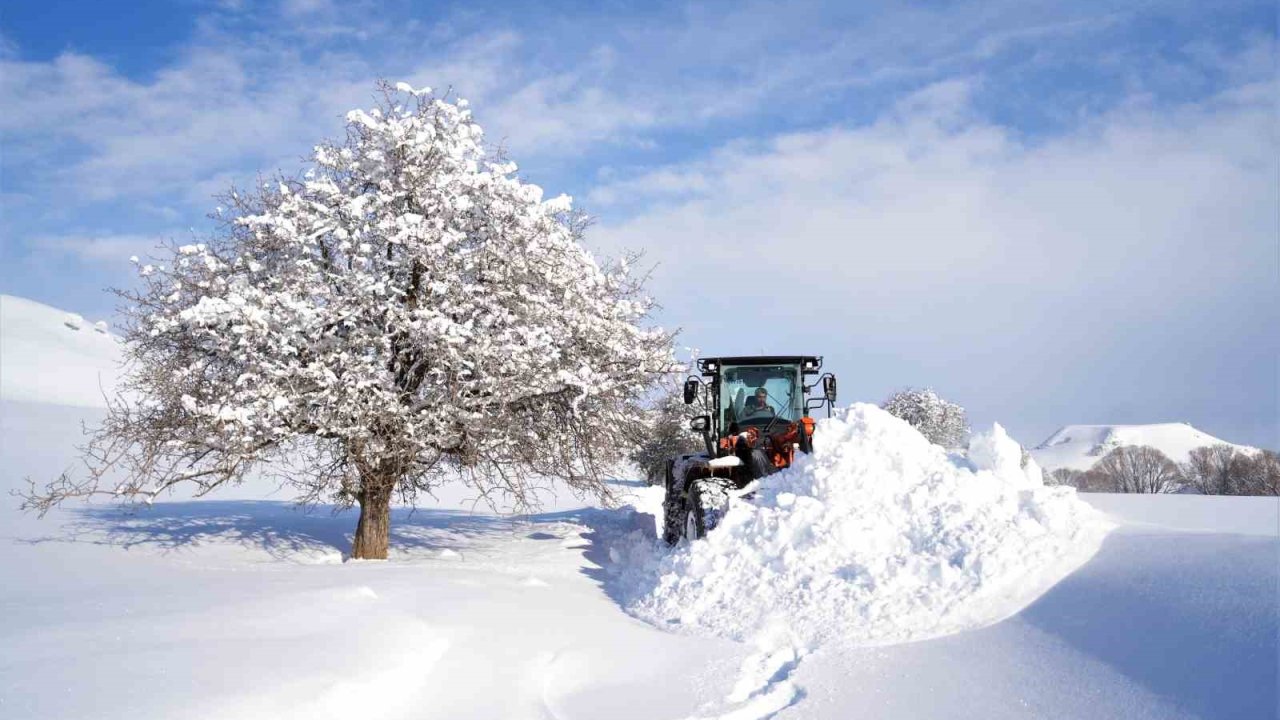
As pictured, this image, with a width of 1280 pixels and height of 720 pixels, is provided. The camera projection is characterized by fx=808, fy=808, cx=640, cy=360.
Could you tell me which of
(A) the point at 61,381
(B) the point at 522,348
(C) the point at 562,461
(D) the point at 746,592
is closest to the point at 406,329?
(B) the point at 522,348

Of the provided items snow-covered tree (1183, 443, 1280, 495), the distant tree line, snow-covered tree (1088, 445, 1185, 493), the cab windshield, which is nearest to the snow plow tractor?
the cab windshield

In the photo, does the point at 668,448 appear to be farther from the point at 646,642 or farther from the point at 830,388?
the point at 646,642

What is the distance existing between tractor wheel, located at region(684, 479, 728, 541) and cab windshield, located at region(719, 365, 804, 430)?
1.74m

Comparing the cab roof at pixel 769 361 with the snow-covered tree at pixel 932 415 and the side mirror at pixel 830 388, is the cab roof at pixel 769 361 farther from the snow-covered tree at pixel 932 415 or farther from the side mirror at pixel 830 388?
the snow-covered tree at pixel 932 415

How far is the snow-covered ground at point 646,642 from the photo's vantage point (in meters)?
4.83

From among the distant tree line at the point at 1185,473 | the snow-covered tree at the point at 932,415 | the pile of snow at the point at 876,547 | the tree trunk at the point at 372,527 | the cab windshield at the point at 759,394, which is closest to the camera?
the pile of snow at the point at 876,547

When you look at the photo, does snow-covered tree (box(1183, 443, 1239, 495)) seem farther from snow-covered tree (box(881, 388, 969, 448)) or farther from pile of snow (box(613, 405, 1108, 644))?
pile of snow (box(613, 405, 1108, 644))

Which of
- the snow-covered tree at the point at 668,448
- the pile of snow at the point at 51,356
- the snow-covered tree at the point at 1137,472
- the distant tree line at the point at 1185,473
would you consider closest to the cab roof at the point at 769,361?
the snow-covered tree at the point at 668,448

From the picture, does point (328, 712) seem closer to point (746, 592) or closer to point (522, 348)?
point (746, 592)

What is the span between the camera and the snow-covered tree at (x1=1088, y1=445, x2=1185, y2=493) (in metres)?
30.6

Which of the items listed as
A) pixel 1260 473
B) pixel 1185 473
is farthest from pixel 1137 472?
pixel 1260 473

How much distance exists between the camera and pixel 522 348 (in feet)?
34.9

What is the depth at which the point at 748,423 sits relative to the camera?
12180 mm

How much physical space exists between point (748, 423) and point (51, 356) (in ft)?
216
